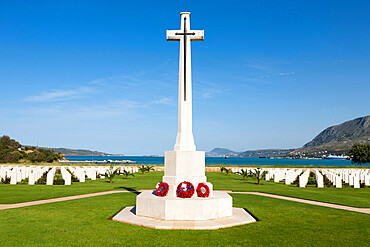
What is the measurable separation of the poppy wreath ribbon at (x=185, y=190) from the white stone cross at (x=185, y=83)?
1215 millimetres

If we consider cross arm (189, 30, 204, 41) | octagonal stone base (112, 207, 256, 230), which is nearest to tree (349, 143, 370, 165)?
octagonal stone base (112, 207, 256, 230)

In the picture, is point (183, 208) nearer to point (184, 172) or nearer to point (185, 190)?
point (185, 190)

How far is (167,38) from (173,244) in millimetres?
6961

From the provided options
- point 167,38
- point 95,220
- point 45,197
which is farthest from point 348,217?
point 45,197

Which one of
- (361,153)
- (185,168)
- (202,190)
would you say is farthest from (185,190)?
(361,153)

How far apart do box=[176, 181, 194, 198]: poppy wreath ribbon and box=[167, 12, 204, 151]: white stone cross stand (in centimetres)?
122

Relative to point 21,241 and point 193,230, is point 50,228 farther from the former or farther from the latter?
point 193,230

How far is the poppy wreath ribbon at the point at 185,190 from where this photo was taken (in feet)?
27.0

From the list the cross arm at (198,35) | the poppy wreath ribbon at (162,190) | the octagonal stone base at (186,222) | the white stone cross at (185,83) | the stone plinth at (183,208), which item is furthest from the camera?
the cross arm at (198,35)

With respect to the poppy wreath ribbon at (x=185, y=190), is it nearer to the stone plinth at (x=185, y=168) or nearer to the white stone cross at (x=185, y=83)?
the stone plinth at (x=185, y=168)

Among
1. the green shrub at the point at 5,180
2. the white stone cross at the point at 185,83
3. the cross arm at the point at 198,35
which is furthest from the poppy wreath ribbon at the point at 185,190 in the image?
the green shrub at the point at 5,180

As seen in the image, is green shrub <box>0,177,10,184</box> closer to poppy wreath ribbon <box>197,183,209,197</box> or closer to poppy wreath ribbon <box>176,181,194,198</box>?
poppy wreath ribbon <box>176,181,194,198</box>

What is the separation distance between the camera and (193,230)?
674cm

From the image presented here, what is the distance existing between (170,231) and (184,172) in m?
2.53
